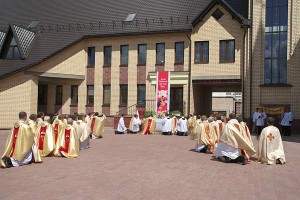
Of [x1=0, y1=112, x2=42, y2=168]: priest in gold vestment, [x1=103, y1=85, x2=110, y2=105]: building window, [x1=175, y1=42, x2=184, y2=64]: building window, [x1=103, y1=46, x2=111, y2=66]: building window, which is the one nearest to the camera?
[x1=0, y1=112, x2=42, y2=168]: priest in gold vestment

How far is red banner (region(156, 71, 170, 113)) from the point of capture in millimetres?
26938

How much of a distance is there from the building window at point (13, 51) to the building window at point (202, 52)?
13.7 meters

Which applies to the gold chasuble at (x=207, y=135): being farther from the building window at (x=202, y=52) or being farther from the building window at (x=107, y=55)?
the building window at (x=107, y=55)

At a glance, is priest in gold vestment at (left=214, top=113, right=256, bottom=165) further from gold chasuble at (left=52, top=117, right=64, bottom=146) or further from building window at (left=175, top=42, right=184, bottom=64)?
building window at (left=175, top=42, right=184, bottom=64)

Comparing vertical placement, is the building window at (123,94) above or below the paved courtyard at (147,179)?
above

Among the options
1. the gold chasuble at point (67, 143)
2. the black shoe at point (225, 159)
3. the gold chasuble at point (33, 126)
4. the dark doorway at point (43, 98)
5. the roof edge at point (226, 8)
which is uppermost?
the roof edge at point (226, 8)

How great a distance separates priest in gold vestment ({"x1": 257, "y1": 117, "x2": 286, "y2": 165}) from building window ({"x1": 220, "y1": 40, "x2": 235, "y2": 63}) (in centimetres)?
1491

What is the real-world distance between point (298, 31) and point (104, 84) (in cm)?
1457

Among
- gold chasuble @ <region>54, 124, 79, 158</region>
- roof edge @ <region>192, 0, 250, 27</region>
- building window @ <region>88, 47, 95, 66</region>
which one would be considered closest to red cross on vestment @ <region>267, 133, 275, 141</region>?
gold chasuble @ <region>54, 124, 79, 158</region>

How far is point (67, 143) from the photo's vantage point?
13.6 meters

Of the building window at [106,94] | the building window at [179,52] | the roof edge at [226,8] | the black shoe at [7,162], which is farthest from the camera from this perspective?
the building window at [106,94]

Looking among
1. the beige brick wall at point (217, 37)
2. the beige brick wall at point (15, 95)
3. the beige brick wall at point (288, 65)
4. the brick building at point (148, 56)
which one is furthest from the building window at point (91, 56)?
the beige brick wall at point (288, 65)

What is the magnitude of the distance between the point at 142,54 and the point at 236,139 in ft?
60.8

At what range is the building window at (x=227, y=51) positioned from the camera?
1073 inches
